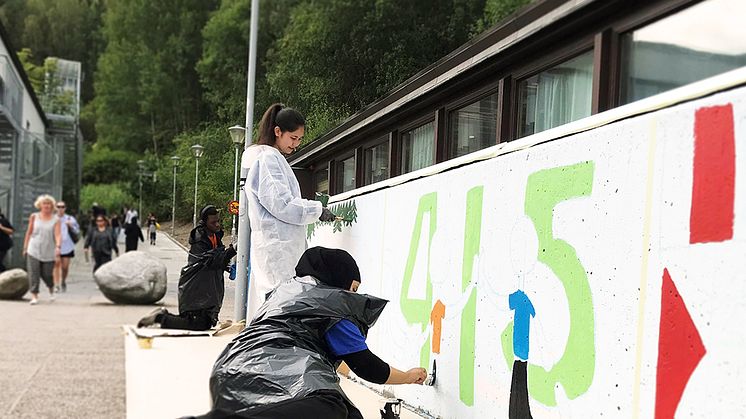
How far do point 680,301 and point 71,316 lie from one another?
26.7ft

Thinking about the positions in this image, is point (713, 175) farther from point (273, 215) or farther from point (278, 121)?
point (273, 215)

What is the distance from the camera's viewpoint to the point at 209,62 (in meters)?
4.28

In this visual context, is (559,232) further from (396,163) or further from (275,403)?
(396,163)

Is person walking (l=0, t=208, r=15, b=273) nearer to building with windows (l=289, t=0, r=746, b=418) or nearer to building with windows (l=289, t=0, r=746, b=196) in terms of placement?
building with windows (l=289, t=0, r=746, b=196)

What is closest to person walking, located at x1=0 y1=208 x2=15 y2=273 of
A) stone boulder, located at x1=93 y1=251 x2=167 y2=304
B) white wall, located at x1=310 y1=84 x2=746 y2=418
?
stone boulder, located at x1=93 y1=251 x2=167 y2=304

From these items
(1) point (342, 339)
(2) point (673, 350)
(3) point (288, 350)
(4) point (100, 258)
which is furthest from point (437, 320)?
(4) point (100, 258)

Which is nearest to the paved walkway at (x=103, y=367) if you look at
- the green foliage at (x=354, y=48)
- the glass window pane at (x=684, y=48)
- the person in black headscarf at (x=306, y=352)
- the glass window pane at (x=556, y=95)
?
the person in black headscarf at (x=306, y=352)

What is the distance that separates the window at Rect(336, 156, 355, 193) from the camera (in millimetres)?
5383

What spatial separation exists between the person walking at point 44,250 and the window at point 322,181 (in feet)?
20.2

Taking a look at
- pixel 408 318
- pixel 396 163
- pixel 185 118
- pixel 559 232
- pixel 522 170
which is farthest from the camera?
pixel 396 163

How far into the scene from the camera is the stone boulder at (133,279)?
551 cm

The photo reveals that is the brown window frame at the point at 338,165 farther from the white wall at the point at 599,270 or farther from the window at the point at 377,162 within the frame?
the white wall at the point at 599,270

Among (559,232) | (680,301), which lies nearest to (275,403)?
(559,232)

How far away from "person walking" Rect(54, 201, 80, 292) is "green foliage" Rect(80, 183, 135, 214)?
3.91 meters
